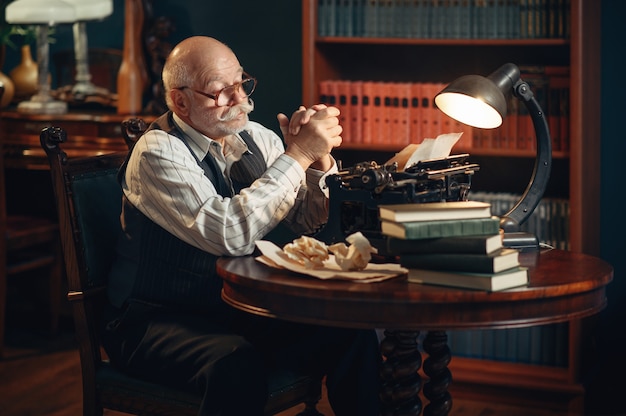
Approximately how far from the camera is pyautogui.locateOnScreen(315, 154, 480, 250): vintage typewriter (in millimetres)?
2246

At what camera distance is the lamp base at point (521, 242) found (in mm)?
2375

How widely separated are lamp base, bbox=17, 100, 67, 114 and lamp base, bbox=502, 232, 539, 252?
2.59 meters

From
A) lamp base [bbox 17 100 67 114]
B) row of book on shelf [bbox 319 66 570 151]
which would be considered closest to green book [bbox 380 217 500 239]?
row of book on shelf [bbox 319 66 570 151]

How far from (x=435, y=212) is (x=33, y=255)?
2.75 m

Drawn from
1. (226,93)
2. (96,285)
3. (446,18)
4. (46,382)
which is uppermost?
(446,18)

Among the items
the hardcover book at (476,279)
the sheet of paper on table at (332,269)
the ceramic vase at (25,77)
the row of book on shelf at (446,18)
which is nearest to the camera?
the hardcover book at (476,279)

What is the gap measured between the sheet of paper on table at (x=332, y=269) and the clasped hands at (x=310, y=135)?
287mm

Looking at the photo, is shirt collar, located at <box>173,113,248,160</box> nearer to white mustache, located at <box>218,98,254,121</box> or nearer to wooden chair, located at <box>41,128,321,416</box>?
white mustache, located at <box>218,98,254,121</box>

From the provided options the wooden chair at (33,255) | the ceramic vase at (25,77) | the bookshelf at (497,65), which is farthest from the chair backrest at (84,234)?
the ceramic vase at (25,77)

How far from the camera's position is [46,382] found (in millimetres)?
3721

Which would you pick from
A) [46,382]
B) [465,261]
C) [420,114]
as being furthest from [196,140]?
[46,382]

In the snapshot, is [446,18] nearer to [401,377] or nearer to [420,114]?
[420,114]

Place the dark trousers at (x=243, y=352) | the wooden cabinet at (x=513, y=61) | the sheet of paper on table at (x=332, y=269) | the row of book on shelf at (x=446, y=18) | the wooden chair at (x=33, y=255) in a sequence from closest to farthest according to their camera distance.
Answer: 1. the sheet of paper on table at (x=332, y=269)
2. the dark trousers at (x=243, y=352)
3. the wooden cabinet at (x=513, y=61)
4. the row of book on shelf at (x=446, y=18)
5. the wooden chair at (x=33, y=255)

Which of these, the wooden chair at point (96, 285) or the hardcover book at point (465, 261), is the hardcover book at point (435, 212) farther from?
the wooden chair at point (96, 285)
